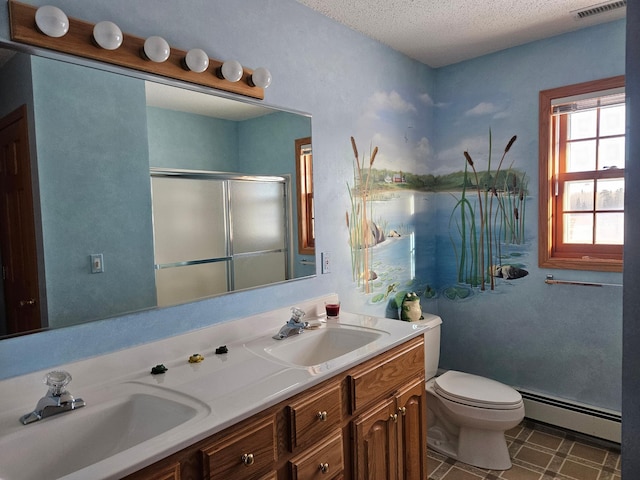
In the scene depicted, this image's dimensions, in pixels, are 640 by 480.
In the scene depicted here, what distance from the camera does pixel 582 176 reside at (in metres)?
2.67

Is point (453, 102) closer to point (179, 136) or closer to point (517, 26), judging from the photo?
point (517, 26)

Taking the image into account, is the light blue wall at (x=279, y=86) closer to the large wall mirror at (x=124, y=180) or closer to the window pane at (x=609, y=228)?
the large wall mirror at (x=124, y=180)

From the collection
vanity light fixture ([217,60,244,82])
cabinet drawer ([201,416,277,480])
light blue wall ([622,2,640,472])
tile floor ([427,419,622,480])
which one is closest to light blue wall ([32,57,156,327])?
vanity light fixture ([217,60,244,82])

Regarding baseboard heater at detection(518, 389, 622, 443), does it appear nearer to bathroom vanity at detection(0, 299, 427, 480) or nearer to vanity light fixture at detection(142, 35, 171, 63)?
bathroom vanity at detection(0, 299, 427, 480)

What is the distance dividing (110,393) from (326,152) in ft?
4.98

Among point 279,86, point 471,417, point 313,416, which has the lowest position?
point 471,417

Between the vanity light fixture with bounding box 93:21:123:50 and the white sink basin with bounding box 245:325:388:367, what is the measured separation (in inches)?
46.4

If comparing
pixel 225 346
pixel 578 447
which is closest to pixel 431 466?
pixel 578 447

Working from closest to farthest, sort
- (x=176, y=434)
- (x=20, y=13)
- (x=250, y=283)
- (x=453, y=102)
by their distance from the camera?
1. (x=176, y=434)
2. (x=20, y=13)
3. (x=250, y=283)
4. (x=453, y=102)

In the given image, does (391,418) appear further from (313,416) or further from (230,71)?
(230,71)

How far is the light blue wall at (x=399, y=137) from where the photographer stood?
5.45 feet

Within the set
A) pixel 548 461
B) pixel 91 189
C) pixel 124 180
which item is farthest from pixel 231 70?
pixel 548 461

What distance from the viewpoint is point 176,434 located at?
1.06 metres

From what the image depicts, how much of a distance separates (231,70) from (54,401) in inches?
51.5
